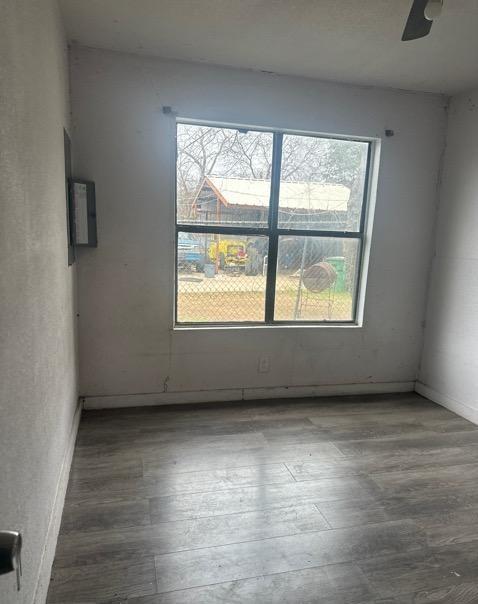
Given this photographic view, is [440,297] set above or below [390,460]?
above

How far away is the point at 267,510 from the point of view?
1.89 m

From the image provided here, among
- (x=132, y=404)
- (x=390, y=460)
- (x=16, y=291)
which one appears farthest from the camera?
(x=132, y=404)

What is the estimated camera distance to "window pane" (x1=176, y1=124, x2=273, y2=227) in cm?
283

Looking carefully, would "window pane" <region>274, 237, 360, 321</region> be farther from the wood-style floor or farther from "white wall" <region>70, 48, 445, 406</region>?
the wood-style floor

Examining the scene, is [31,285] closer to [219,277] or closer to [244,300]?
[219,277]

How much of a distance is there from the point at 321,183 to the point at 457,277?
135 centimetres

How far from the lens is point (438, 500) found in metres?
2.02

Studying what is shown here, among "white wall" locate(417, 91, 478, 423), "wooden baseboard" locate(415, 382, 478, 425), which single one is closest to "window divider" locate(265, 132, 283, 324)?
"white wall" locate(417, 91, 478, 423)

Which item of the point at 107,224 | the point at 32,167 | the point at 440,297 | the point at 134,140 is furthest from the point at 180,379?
the point at 440,297

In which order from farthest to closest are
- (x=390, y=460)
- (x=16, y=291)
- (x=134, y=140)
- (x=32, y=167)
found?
1. (x=134, y=140)
2. (x=390, y=460)
3. (x=32, y=167)
4. (x=16, y=291)

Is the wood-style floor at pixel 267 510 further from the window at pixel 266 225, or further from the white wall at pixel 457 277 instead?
the window at pixel 266 225

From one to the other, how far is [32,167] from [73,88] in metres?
1.55

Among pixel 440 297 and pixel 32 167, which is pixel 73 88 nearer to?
pixel 32 167

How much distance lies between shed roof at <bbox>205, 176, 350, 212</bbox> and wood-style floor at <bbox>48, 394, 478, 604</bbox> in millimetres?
1650
